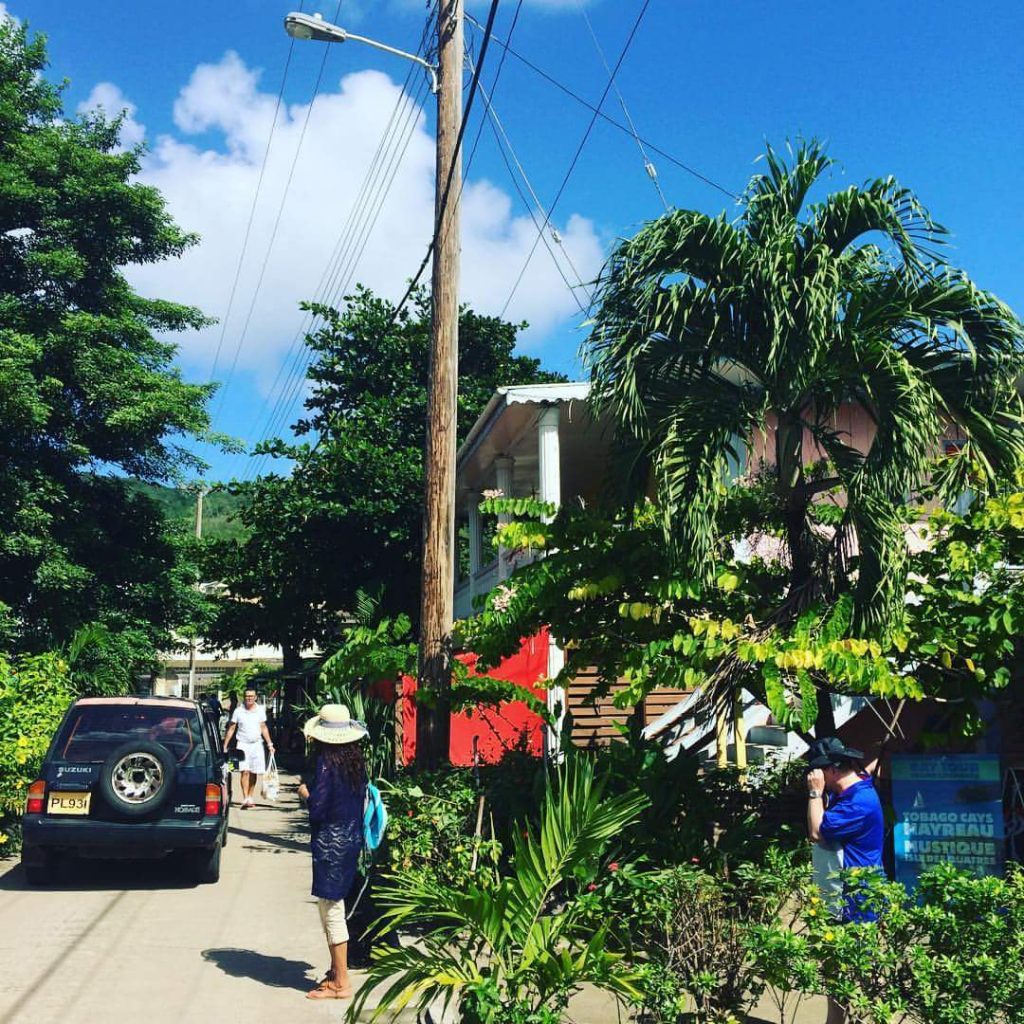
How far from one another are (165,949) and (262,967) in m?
0.82

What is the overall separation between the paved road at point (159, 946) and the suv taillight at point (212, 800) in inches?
29.2

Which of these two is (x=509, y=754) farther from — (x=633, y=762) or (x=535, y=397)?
(x=535, y=397)

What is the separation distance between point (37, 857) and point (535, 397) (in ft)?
23.7

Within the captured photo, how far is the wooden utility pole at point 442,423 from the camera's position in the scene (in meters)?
10.2

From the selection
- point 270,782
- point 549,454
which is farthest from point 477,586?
point 549,454

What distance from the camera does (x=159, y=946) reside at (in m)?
8.01

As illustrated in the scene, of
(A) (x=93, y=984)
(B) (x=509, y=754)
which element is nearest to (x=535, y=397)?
(B) (x=509, y=754)

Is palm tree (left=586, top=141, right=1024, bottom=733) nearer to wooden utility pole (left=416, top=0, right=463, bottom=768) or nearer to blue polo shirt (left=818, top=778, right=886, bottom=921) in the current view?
blue polo shirt (left=818, top=778, right=886, bottom=921)

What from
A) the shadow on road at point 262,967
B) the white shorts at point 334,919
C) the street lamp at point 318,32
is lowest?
the shadow on road at point 262,967

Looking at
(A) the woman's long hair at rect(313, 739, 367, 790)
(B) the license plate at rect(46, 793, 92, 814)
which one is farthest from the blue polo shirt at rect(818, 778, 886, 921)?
(B) the license plate at rect(46, 793, 92, 814)

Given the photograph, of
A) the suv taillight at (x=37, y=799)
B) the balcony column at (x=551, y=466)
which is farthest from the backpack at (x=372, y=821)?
the balcony column at (x=551, y=466)

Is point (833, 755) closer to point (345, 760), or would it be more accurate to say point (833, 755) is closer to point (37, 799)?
point (345, 760)

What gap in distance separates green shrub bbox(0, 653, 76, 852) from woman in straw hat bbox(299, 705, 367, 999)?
15.2 feet

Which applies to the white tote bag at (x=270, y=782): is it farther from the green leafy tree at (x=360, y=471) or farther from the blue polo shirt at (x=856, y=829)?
the blue polo shirt at (x=856, y=829)
